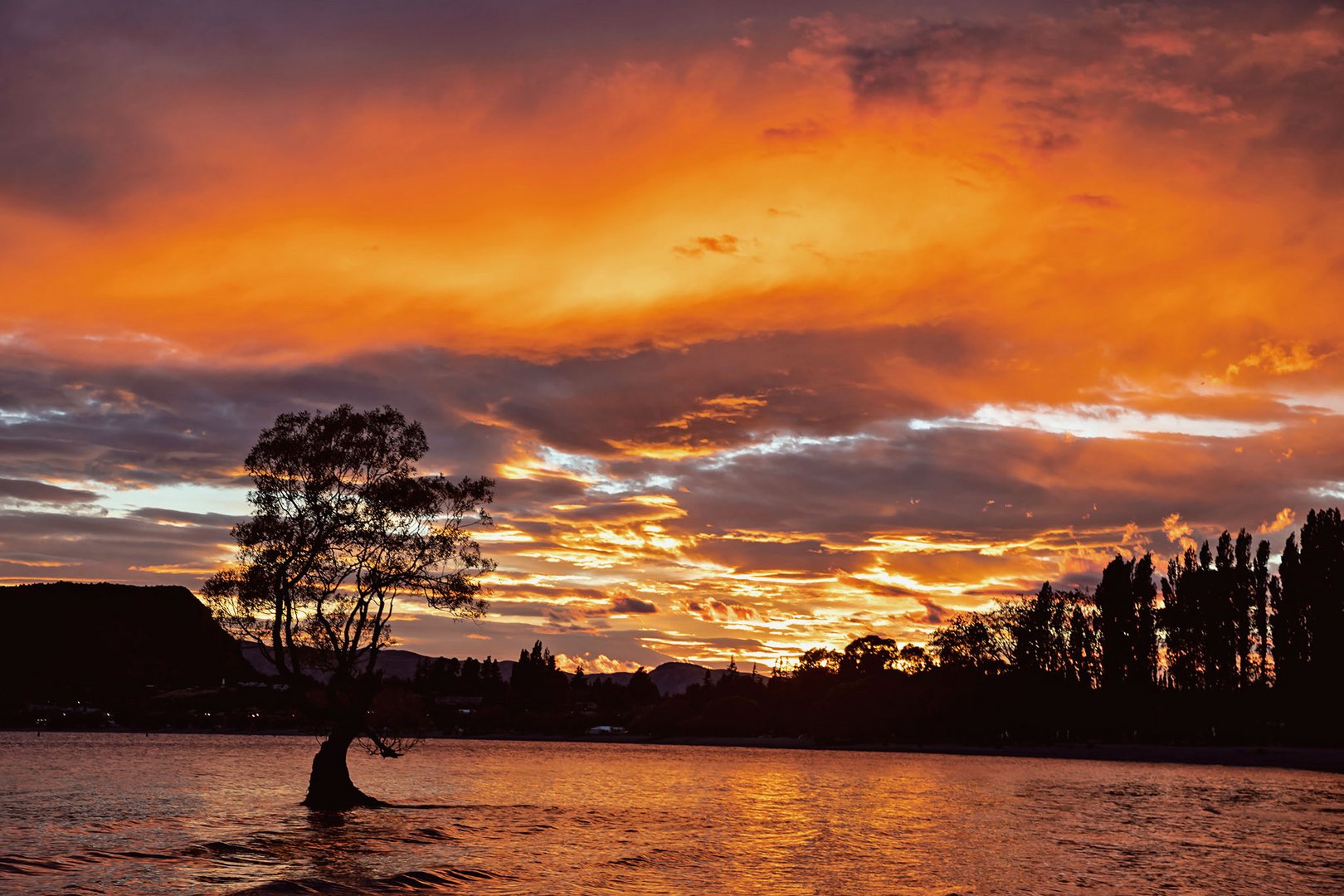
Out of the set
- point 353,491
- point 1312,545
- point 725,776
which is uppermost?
point 1312,545

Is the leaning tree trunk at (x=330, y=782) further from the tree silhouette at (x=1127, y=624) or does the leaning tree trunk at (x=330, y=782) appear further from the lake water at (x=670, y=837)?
the tree silhouette at (x=1127, y=624)

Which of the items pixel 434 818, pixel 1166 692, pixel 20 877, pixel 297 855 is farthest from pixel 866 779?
pixel 20 877

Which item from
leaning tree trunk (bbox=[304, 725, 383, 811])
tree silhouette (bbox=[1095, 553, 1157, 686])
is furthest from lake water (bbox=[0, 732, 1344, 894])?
tree silhouette (bbox=[1095, 553, 1157, 686])

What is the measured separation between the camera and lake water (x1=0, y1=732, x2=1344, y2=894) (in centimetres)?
4159

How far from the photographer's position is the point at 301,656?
5916 centimetres

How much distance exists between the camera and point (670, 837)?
202 feet

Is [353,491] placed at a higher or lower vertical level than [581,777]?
higher

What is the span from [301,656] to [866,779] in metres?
101

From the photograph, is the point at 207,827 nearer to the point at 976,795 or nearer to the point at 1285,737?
the point at 976,795

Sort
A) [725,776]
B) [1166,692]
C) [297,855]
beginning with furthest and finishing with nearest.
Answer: [1166,692], [725,776], [297,855]

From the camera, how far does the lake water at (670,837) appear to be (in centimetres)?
4159

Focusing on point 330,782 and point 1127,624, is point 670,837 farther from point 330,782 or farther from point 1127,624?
point 1127,624

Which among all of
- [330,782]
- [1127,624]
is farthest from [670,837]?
[1127,624]

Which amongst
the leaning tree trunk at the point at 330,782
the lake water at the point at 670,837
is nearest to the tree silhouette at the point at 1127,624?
the lake water at the point at 670,837
